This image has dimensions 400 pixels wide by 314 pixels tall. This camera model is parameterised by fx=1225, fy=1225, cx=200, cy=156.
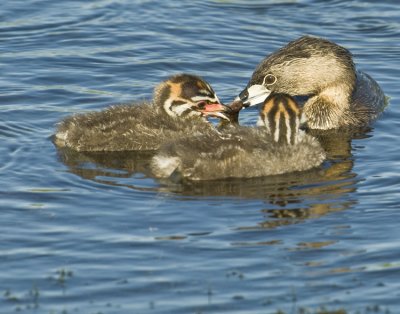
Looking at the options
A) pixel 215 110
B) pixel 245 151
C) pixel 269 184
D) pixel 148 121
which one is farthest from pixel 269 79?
pixel 269 184

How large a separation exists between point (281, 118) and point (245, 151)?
0.49 m

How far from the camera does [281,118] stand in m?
11.9

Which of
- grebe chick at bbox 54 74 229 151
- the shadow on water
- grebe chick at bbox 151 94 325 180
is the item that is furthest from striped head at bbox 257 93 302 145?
grebe chick at bbox 54 74 229 151

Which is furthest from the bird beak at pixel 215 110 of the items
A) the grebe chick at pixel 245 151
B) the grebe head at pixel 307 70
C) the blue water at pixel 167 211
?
the grebe head at pixel 307 70

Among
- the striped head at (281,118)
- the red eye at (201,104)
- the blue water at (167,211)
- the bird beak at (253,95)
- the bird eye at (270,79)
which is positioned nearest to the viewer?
the blue water at (167,211)

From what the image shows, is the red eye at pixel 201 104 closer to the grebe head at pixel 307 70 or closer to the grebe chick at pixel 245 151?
the grebe chick at pixel 245 151

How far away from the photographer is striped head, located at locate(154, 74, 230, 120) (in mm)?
12953

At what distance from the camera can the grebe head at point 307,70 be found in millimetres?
14812

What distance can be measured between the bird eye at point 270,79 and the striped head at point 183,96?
1.83 m

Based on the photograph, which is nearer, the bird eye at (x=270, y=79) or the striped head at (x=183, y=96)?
the striped head at (x=183, y=96)

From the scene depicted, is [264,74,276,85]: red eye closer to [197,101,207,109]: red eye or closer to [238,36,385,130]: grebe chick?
[238,36,385,130]: grebe chick

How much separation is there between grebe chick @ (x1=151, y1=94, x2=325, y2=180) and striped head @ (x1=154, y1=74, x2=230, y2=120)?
40.2 inches

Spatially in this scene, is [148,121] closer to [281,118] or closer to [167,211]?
[281,118]

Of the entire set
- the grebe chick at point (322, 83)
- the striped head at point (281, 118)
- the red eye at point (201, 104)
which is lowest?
the grebe chick at point (322, 83)
